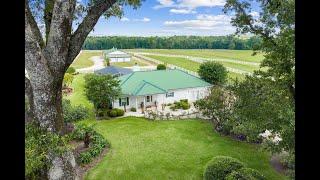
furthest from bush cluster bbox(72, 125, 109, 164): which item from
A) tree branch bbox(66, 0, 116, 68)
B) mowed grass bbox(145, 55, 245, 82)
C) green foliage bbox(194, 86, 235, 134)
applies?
mowed grass bbox(145, 55, 245, 82)

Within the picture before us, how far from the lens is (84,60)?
247 feet

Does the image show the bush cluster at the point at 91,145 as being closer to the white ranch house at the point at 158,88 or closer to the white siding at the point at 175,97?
the white ranch house at the point at 158,88

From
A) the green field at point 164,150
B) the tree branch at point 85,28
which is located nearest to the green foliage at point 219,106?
the green field at point 164,150

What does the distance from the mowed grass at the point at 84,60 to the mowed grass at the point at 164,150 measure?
42189 mm

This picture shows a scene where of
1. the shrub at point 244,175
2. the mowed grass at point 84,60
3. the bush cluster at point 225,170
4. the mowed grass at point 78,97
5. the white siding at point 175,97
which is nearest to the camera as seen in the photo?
the shrub at point 244,175

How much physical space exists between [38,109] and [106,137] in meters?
14.9

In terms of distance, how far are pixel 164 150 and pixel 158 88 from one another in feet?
40.8

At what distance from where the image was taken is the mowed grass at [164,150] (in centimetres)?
1616

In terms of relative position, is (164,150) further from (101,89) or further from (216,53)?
(216,53)

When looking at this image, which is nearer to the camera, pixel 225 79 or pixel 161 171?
pixel 161 171

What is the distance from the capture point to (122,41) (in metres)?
78.6

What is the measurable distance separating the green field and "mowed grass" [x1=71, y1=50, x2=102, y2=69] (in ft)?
137
